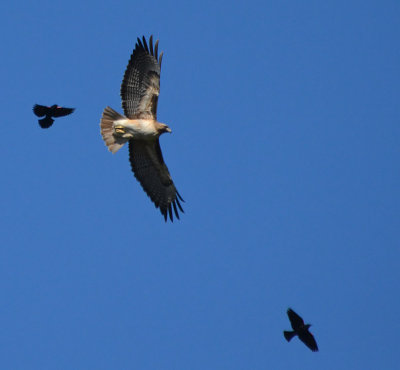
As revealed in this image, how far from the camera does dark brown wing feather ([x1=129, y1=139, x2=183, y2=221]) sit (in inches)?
712

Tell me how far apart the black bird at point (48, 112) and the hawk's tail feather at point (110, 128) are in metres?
0.73

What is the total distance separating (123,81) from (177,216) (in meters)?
3.09

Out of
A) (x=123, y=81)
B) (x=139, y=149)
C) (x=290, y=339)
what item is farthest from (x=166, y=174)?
(x=290, y=339)

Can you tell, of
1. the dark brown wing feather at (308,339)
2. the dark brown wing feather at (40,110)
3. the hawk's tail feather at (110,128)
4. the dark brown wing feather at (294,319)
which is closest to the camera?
the dark brown wing feather at (294,319)

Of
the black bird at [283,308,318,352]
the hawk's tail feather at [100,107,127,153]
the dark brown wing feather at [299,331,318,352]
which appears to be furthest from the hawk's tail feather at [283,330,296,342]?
the hawk's tail feather at [100,107,127,153]

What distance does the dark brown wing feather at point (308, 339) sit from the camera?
16.7 metres

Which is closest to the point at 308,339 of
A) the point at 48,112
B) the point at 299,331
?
the point at 299,331

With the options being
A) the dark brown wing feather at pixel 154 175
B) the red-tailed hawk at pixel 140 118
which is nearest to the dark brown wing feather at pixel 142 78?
the red-tailed hawk at pixel 140 118

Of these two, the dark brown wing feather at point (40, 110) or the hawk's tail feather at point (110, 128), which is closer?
the dark brown wing feather at point (40, 110)

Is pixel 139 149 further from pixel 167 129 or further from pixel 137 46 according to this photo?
pixel 137 46

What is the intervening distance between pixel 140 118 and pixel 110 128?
62 centimetres

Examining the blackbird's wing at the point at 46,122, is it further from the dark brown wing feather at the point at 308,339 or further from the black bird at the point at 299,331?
the dark brown wing feather at the point at 308,339

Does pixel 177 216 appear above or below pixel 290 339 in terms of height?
above

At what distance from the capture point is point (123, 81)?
17.4 metres
